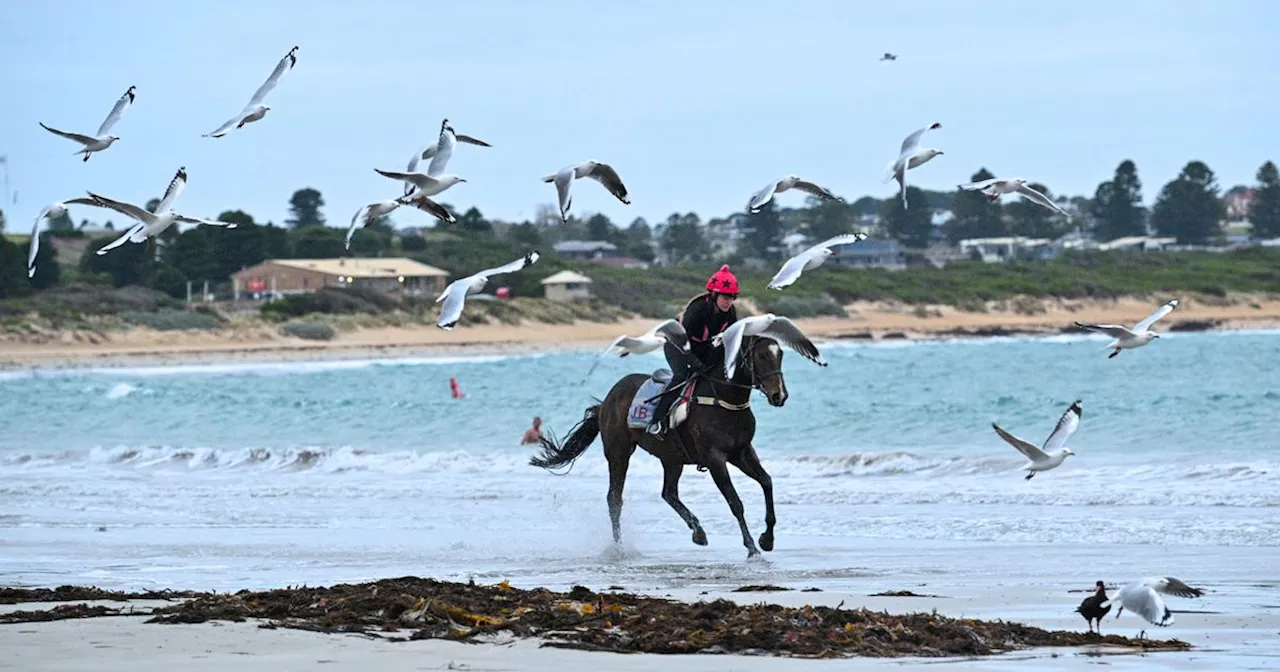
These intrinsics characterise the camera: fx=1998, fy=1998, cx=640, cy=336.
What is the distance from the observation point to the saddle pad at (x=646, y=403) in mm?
17688

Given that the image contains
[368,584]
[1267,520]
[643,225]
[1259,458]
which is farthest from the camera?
[643,225]

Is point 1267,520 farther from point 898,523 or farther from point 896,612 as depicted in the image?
point 896,612

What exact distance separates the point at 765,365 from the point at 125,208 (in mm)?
5514

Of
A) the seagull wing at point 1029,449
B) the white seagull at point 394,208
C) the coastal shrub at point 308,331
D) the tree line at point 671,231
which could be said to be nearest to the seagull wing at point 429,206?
the white seagull at point 394,208

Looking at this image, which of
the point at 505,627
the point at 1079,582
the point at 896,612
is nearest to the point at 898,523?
the point at 1079,582

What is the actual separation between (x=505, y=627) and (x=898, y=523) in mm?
8377

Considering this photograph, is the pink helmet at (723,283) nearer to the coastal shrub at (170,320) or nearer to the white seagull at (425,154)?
the white seagull at (425,154)

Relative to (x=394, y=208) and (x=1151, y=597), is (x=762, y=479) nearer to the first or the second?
(x=394, y=208)

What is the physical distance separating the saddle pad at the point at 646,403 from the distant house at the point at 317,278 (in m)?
72.5

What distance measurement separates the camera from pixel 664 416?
17.4 m

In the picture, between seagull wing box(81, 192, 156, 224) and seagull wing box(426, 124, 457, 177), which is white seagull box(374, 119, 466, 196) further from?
seagull wing box(81, 192, 156, 224)

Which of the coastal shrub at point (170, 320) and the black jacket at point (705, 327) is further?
the coastal shrub at point (170, 320)

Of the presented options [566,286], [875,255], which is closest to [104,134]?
[566,286]

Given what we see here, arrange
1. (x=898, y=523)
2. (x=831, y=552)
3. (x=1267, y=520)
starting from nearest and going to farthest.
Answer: (x=831, y=552), (x=1267, y=520), (x=898, y=523)
